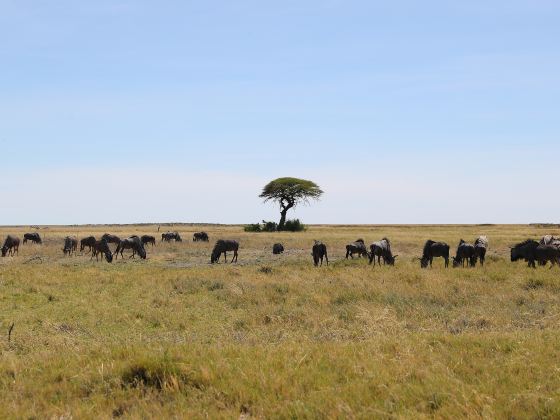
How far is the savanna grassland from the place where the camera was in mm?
6273

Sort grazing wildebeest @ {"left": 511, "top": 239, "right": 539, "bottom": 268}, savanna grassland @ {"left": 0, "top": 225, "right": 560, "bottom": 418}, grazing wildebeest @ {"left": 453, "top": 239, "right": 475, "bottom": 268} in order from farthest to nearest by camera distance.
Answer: grazing wildebeest @ {"left": 453, "top": 239, "right": 475, "bottom": 268}
grazing wildebeest @ {"left": 511, "top": 239, "right": 539, "bottom": 268}
savanna grassland @ {"left": 0, "top": 225, "right": 560, "bottom": 418}

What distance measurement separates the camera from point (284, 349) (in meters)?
8.52

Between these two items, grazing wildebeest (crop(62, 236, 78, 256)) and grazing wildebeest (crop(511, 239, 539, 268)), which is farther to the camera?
grazing wildebeest (crop(62, 236, 78, 256))

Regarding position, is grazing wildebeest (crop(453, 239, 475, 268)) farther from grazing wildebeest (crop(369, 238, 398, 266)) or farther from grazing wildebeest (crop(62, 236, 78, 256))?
grazing wildebeest (crop(62, 236, 78, 256))

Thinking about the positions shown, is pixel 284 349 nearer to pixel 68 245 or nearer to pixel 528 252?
pixel 528 252

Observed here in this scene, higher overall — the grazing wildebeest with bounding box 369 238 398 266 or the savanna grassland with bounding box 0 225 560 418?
the grazing wildebeest with bounding box 369 238 398 266

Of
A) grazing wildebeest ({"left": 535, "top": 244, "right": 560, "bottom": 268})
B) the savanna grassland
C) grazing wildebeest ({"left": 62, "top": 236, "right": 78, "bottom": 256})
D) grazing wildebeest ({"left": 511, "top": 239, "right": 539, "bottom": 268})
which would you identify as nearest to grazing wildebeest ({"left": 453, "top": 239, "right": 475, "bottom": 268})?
grazing wildebeest ({"left": 511, "top": 239, "right": 539, "bottom": 268})

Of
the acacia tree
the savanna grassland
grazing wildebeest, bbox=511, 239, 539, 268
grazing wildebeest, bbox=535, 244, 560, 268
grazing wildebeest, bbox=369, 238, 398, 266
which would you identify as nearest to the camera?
the savanna grassland

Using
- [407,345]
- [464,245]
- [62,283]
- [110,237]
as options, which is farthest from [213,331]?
[110,237]

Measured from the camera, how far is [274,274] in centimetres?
2264

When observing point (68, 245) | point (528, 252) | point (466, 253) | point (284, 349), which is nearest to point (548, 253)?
point (528, 252)

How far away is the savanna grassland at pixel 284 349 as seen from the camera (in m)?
6.27

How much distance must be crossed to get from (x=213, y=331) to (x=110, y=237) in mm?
30842

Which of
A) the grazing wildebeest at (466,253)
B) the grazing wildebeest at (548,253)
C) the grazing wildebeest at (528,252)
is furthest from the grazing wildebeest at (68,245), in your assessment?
the grazing wildebeest at (548,253)
